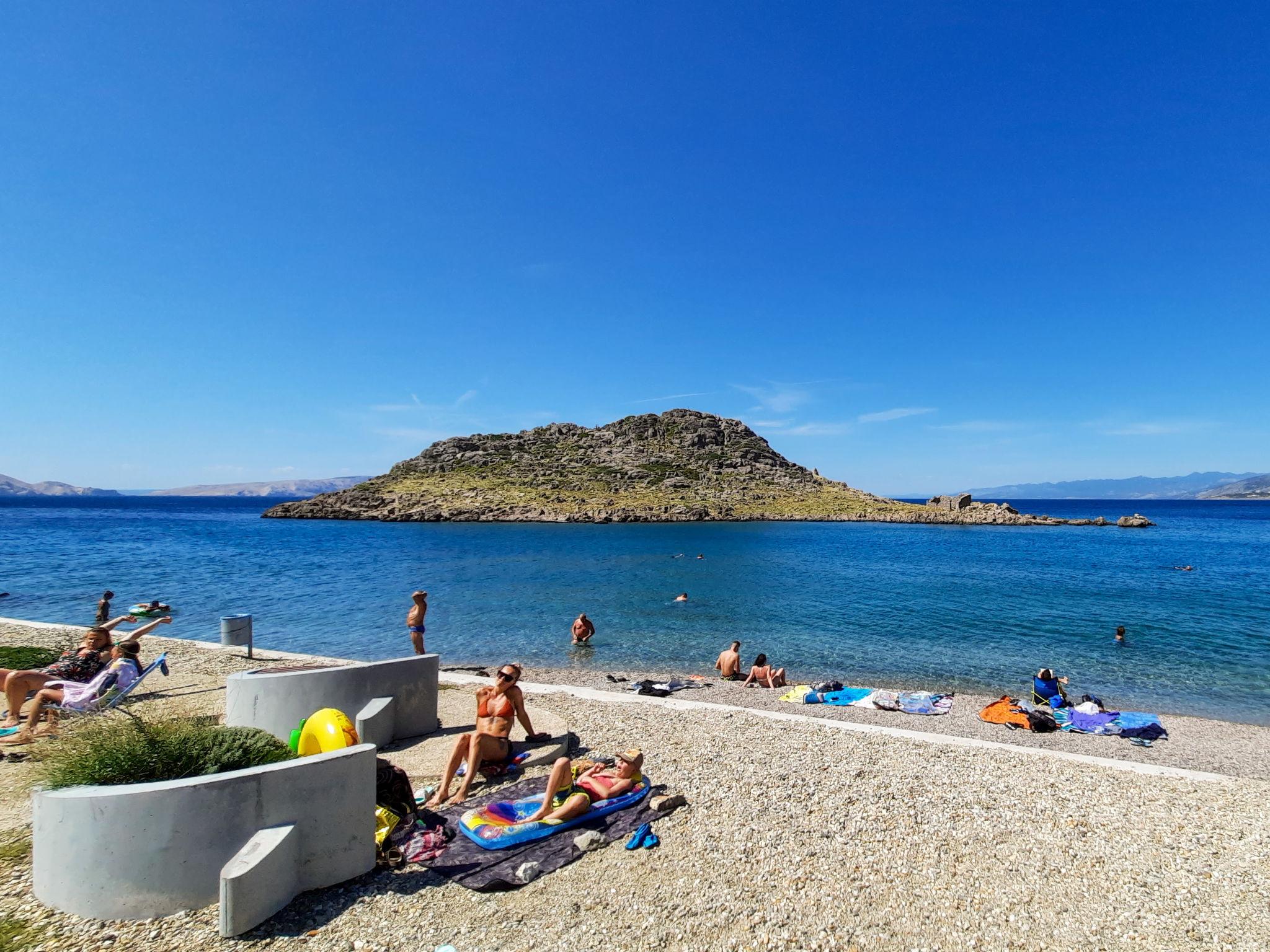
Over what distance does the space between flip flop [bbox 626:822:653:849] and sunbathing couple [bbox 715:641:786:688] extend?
9.72 m

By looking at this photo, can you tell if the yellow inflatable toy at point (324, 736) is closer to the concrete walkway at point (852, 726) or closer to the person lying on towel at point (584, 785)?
the person lying on towel at point (584, 785)

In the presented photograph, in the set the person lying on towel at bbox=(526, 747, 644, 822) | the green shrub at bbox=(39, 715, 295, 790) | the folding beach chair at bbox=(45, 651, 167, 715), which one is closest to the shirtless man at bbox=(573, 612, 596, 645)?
the folding beach chair at bbox=(45, 651, 167, 715)

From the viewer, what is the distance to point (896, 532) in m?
79.0

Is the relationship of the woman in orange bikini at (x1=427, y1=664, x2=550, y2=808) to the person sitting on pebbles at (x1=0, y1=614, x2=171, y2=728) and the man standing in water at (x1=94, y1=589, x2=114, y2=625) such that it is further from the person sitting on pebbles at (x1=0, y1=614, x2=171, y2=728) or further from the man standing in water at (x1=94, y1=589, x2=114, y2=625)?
the man standing in water at (x1=94, y1=589, x2=114, y2=625)

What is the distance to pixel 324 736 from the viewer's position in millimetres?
6770

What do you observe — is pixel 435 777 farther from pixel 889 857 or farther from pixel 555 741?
pixel 889 857

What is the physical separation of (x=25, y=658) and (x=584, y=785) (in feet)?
45.6

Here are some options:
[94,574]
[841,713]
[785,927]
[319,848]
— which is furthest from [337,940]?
[94,574]

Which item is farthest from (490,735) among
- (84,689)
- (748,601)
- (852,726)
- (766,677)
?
(748,601)

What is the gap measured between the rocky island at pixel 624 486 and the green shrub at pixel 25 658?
7338cm

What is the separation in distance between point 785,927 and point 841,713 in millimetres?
8744

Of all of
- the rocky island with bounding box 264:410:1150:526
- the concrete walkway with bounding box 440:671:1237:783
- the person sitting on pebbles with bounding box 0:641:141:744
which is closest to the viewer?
the person sitting on pebbles with bounding box 0:641:141:744

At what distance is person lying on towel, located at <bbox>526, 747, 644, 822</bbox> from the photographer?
719cm

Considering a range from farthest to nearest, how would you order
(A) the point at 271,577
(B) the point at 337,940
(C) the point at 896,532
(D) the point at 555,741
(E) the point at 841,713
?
(C) the point at 896,532 → (A) the point at 271,577 → (E) the point at 841,713 → (D) the point at 555,741 → (B) the point at 337,940
